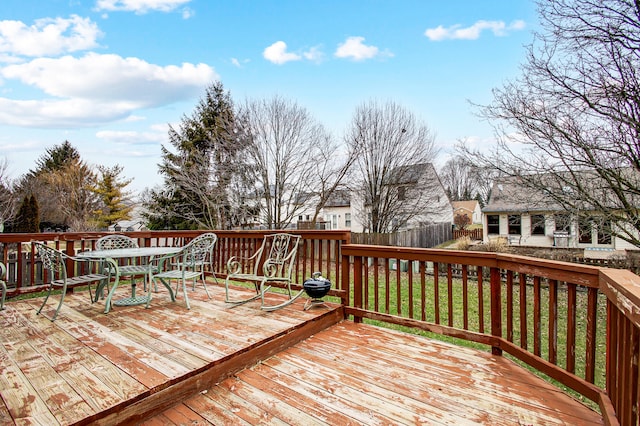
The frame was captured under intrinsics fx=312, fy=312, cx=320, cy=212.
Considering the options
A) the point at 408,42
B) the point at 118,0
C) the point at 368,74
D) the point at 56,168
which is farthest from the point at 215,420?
the point at 56,168

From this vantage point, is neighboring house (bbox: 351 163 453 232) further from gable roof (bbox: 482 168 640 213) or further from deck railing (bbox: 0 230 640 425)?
deck railing (bbox: 0 230 640 425)

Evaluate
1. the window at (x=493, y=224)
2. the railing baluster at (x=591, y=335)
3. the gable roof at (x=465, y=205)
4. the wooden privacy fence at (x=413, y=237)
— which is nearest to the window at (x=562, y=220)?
the railing baluster at (x=591, y=335)

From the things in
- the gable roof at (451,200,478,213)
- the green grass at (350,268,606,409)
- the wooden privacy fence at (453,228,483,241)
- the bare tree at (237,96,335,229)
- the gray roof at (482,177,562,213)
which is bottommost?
the green grass at (350,268,606,409)

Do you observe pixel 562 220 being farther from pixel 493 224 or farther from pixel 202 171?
pixel 493 224

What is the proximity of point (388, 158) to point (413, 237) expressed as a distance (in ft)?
12.7

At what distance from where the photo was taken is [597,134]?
5770 millimetres

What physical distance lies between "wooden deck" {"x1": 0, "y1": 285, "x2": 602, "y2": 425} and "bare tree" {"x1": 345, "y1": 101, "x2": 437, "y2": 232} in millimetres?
10599

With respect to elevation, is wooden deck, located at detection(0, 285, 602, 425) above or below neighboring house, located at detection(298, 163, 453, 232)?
below

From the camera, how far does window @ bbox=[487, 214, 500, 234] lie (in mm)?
17720

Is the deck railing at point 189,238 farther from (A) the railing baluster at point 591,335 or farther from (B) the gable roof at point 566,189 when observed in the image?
(B) the gable roof at point 566,189

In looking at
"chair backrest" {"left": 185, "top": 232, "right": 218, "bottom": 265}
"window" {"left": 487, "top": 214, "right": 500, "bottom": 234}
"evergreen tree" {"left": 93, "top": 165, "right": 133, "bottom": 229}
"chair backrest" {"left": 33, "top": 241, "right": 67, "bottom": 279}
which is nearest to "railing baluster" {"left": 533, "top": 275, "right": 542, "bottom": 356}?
"chair backrest" {"left": 185, "top": 232, "right": 218, "bottom": 265}

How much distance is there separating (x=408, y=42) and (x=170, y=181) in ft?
36.9

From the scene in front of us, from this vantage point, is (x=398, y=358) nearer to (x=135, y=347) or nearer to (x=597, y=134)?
(x=135, y=347)

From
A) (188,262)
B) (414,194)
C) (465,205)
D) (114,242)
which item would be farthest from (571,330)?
(465,205)
